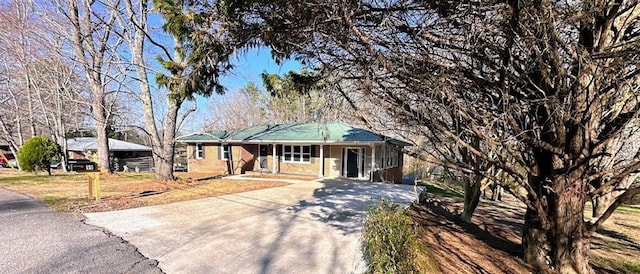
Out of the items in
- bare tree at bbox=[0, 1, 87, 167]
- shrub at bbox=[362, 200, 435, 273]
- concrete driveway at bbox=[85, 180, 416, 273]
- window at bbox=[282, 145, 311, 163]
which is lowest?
concrete driveway at bbox=[85, 180, 416, 273]

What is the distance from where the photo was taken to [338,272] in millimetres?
4160

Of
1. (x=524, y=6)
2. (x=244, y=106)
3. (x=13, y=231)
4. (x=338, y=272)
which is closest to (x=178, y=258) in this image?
(x=338, y=272)

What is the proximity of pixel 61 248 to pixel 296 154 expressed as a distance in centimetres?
1460

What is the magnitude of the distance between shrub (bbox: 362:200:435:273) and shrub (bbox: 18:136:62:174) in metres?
19.1

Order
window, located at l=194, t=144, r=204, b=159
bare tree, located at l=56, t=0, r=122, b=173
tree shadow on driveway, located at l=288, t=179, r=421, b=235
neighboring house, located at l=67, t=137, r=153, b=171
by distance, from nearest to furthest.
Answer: tree shadow on driveway, located at l=288, t=179, r=421, b=235 < bare tree, located at l=56, t=0, r=122, b=173 < window, located at l=194, t=144, r=204, b=159 < neighboring house, located at l=67, t=137, r=153, b=171

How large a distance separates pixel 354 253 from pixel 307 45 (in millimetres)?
3335

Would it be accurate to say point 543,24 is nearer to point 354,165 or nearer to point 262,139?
point 354,165

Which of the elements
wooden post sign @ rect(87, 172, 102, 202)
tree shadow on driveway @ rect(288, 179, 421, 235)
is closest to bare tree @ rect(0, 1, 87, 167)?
wooden post sign @ rect(87, 172, 102, 202)

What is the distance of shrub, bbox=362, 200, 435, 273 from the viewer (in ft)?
11.5

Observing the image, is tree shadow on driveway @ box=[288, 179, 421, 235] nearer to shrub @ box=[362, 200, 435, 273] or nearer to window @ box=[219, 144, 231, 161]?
shrub @ box=[362, 200, 435, 273]

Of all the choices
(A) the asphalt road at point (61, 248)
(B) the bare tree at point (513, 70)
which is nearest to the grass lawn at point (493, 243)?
(B) the bare tree at point (513, 70)

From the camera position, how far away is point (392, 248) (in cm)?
370

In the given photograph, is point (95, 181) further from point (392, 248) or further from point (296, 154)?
point (296, 154)

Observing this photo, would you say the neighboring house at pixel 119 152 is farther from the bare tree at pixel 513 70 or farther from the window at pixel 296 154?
the bare tree at pixel 513 70
